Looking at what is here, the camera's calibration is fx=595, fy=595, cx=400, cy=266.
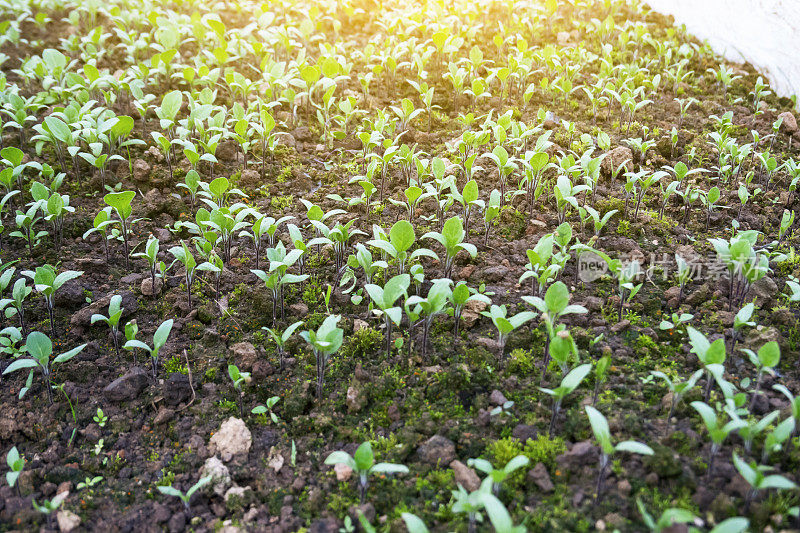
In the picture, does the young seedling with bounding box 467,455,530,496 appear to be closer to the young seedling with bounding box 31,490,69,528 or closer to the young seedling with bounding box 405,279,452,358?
the young seedling with bounding box 405,279,452,358

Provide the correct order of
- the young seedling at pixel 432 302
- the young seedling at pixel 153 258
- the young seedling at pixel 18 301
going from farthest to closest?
the young seedling at pixel 153 258
the young seedling at pixel 18 301
the young seedling at pixel 432 302

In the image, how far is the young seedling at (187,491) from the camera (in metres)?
2.60

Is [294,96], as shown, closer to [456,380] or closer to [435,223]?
[435,223]

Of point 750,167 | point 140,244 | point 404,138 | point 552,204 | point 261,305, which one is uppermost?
point 750,167

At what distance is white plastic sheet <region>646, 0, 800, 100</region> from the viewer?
5.98m

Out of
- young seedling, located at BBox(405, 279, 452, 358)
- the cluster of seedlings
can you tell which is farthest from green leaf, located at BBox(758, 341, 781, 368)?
young seedling, located at BBox(405, 279, 452, 358)

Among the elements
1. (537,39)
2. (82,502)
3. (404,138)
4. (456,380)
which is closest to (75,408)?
(82,502)

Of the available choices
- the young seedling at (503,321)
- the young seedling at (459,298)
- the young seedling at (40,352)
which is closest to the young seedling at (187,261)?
the young seedling at (40,352)

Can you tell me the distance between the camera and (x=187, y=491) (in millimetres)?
2785

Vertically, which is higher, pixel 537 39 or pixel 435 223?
pixel 537 39

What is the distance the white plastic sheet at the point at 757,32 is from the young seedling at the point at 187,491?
6.41 m

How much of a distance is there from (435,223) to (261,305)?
1.49m

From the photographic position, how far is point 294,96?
590 centimetres

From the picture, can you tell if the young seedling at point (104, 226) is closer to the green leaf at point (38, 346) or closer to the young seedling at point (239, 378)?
the green leaf at point (38, 346)
